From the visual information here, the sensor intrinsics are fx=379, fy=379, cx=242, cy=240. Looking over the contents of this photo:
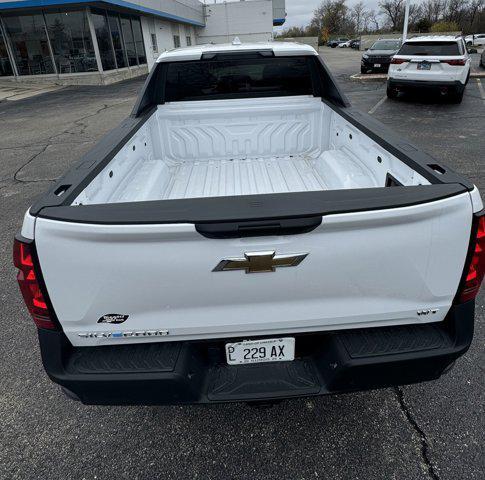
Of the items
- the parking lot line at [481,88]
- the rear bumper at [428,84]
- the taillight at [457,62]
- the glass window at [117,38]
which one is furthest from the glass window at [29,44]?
the parking lot line at [481,88]

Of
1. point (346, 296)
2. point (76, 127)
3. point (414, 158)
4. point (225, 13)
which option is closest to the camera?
point (346, 296)

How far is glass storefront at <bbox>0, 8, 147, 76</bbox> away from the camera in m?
19.2

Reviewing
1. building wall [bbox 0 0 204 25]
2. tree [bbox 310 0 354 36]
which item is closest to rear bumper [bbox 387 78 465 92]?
building wall [bbox 0 0 204 25]

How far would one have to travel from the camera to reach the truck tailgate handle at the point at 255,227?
1475 millimetres

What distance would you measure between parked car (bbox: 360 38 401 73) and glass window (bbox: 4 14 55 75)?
16.3 metres

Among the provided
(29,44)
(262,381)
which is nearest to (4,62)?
(29,44)

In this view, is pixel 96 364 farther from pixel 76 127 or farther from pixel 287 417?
pixel 76 127

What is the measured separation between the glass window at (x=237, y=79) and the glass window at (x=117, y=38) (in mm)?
21310

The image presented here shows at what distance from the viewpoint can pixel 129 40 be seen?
2428 centimetres

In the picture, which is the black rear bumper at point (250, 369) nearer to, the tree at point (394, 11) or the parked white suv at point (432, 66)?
the parked white suv at point (432, 66)

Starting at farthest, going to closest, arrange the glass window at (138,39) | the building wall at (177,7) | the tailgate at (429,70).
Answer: the glass window at (138,39), the building wall at (177,7), the tailgate at (429,70)

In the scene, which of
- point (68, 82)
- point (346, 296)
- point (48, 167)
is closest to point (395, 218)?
point (346, 296)

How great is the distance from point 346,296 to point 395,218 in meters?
0.40

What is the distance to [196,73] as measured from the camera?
396 centimetres
